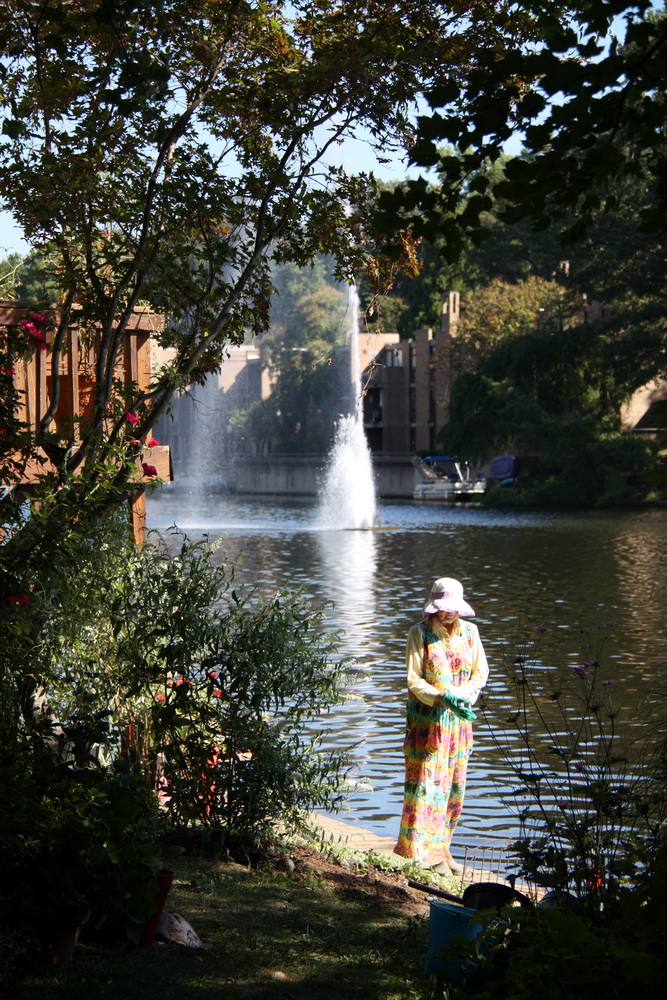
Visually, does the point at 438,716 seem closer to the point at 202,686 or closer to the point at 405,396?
the point at 202,686

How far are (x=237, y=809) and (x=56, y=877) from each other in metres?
2.18

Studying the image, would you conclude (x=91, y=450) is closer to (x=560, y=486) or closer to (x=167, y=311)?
(x=167, y=311)

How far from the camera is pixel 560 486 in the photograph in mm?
52469

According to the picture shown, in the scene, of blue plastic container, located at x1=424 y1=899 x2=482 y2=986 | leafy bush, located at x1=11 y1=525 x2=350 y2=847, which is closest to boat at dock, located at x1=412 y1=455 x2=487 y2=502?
leafy bush, located at x1=11 y1=525 x2=350 y2=847

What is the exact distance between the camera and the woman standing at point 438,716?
655cm

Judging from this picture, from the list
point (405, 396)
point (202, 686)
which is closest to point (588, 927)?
point (202, 686)

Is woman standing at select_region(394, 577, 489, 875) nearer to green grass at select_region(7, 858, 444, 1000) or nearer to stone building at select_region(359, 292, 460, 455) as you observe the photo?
green grass at select_region(7, 858, 444, 1000)

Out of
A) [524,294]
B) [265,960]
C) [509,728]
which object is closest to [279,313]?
[524,294]

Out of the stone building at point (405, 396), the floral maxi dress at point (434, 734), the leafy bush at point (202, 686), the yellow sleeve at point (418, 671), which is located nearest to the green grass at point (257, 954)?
the leafy bush at point (202, 686)

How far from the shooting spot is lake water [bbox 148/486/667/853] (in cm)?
945

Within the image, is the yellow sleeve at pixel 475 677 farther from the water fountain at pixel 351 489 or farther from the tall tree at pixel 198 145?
the water fountain at pixel 351 489

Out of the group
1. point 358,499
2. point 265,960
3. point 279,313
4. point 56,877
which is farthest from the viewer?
point 279,313

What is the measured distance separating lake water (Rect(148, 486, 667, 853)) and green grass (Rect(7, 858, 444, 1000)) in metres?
0.79

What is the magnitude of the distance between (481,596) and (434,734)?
1497 cm
